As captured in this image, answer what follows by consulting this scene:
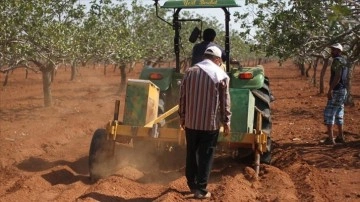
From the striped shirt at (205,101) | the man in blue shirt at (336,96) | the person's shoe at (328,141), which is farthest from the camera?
the person's shoe at (328,141)

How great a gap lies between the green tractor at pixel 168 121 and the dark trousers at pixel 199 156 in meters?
0.64

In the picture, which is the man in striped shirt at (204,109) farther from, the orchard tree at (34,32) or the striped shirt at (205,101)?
the orchard tree at (34,32)

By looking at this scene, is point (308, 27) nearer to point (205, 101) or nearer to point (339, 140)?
point (339, 140)

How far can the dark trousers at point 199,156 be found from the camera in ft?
16.9

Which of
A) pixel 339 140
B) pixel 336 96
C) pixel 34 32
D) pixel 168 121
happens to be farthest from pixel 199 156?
pixel 34 32

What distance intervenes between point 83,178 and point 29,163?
4.59 feet

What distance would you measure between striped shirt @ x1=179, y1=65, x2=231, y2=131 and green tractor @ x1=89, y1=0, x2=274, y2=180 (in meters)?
0.81

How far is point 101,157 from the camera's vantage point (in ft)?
20.7

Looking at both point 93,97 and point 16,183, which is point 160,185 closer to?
point 16,183

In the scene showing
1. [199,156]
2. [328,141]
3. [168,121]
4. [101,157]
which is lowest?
[328,141]

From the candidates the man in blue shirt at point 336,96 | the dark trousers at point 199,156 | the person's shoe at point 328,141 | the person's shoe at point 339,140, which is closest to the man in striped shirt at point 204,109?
the dark trousers at point 199,156

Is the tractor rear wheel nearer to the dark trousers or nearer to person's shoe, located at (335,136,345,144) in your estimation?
the dark trousers

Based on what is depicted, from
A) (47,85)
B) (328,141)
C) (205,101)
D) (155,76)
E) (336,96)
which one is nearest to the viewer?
(205,101)

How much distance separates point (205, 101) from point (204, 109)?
8 cm
